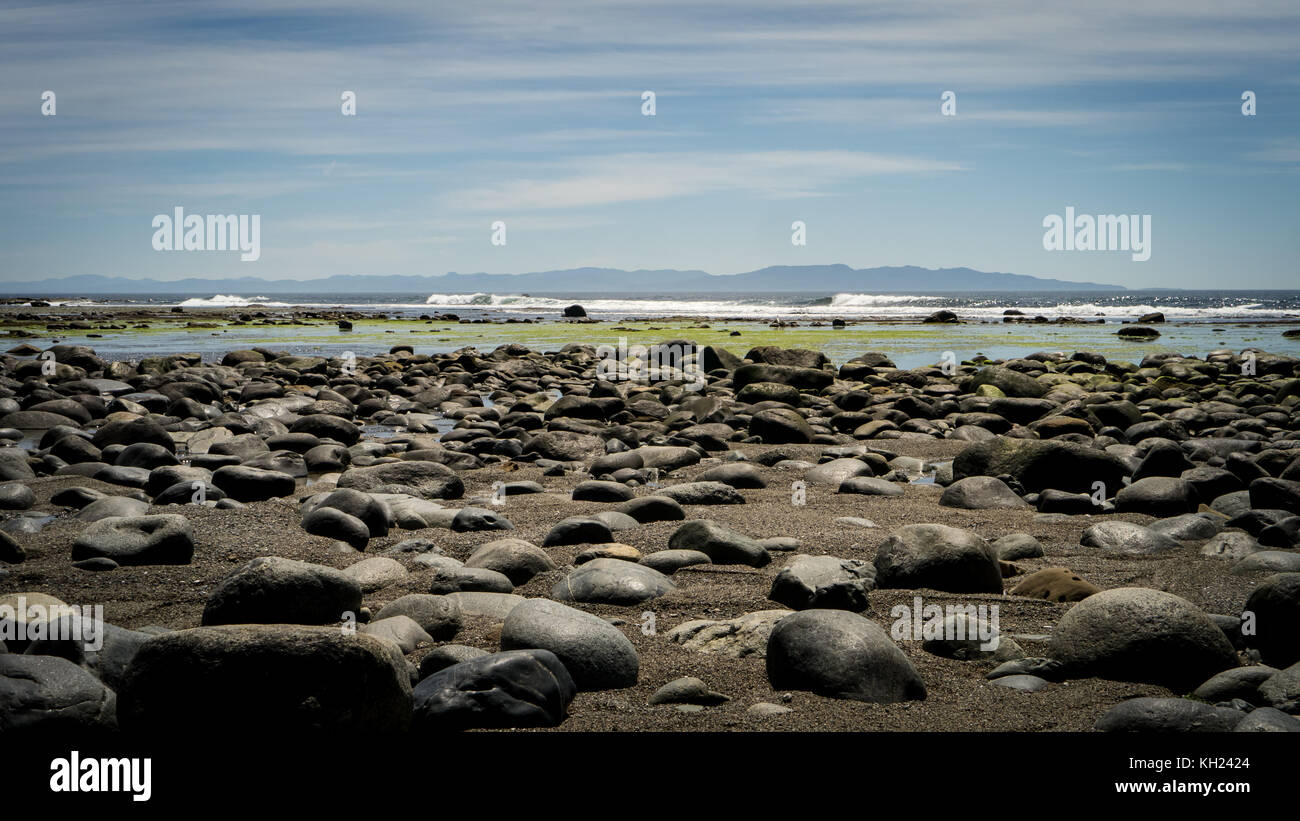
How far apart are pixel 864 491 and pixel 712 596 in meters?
3.52

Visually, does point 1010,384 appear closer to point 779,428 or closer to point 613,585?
point 779,428

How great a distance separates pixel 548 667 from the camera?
11.6 feet

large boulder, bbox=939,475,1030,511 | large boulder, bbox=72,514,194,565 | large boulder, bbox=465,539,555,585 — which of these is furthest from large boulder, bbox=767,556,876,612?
large boulder, bbox=72,514,194,565

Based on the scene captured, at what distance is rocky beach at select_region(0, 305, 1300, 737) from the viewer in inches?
128

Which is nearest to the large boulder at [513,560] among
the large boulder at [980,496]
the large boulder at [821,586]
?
the large boulder at [821,586]

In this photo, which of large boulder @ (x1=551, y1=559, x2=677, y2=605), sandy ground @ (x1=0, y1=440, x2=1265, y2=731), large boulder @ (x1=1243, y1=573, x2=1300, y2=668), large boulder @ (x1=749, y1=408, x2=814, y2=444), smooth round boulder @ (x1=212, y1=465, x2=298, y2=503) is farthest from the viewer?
large boulder @ (x1=749, y1=408, x2=814, y2=444)

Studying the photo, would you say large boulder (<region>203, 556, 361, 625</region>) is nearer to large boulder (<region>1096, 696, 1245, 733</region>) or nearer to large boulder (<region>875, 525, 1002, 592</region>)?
large boulder (<region>875, 525, 1002, 592</region>)

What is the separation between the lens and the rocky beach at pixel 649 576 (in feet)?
10.7

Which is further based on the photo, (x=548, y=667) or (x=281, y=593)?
(x=281, y=593)

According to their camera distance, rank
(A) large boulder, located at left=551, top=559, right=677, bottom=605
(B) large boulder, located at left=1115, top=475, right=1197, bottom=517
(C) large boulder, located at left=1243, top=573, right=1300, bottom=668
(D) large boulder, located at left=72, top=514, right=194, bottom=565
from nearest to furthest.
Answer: (C) large boulder, located at left=1243, top=573, right=1300, bottom=668 < (A) large boulder, located at left=551, top=559, right=677, bottom=605 < (D) large boulder, located at left=72, top=514, right=194, bottom=565 < (B) large boulder, located at left=1115, top=475, right=1197, bottom=517

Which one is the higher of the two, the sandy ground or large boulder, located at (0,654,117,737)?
large boulder, located at (0,654,117,737)

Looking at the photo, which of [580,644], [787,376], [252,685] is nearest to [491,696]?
[580,644]

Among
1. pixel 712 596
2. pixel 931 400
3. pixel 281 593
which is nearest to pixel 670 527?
pixel 712 596
